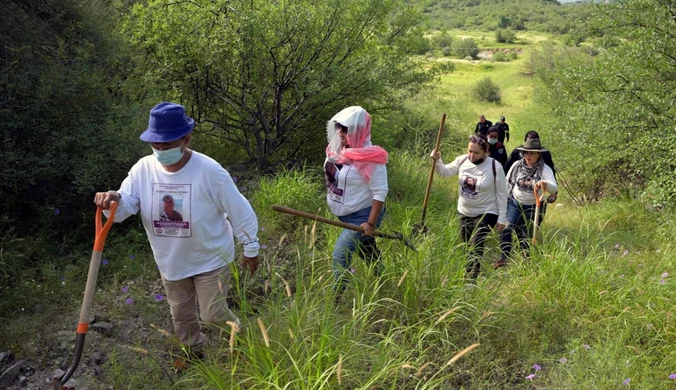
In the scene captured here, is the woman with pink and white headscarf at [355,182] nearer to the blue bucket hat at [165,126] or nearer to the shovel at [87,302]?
the blue bucket hat at [165,126]

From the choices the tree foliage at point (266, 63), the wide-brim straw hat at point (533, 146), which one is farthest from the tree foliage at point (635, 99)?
the tree foliage at point (266, 63)

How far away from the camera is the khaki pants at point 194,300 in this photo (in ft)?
9.80

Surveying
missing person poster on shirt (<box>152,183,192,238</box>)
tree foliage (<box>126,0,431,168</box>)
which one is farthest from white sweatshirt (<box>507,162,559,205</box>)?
missing person poster on shirt (<box>152,183,192,238</box>)

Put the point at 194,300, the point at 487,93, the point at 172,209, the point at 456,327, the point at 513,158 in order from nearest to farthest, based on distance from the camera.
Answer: the point at 172,209, the point at 194,300, the point at 456,327, the point at 513,158, the point at 487,93

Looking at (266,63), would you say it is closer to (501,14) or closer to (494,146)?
(494,146)

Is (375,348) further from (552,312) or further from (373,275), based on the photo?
(552,312)

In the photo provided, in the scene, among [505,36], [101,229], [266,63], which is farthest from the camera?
[505,36]

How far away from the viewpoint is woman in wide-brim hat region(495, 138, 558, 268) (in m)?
4.78

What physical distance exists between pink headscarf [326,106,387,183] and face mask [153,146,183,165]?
122cm

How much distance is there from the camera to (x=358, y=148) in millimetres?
3561

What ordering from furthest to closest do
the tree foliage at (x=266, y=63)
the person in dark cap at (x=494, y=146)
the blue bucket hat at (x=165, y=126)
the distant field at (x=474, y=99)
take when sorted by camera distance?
the distant field at (x=474, y=99) → the person in dark cap at (x=494, y=146) → the tree foliage at (x=266, y=63) → the blue bucket hat at (x=165, y=126)

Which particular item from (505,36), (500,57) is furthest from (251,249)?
(505,36)

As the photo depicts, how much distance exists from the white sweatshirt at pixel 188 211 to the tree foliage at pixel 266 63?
356 cm

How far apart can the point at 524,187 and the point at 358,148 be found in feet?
6.91
